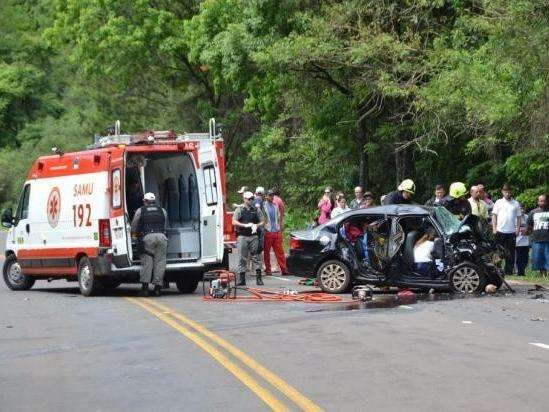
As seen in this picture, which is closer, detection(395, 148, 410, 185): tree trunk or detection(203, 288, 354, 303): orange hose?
detection(203, 288, 354, 303): orange hose

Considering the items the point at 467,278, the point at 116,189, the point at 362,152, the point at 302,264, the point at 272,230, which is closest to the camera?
the point at 467,278

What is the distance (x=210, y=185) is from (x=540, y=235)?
244 inches

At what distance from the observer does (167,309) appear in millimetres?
17047

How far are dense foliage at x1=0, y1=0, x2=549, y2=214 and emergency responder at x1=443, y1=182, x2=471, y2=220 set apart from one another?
2.22 meters

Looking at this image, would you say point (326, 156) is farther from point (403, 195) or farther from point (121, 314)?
point (121, 314)

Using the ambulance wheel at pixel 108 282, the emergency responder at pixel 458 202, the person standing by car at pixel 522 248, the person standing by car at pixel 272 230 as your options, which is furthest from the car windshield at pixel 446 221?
the person standing by car at pixel 272 230

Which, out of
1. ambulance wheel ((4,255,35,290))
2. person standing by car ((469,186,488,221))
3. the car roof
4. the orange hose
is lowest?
the orange hose

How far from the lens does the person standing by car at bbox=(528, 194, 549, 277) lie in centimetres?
2159

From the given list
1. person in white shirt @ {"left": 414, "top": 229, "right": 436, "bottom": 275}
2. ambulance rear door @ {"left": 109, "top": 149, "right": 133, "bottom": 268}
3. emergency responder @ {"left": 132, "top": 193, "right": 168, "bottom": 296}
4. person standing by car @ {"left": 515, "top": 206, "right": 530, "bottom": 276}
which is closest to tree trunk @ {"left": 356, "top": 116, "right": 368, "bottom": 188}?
person standing by car @ {"left": 515, "top": 206, "right": 530, "bottom": 276}

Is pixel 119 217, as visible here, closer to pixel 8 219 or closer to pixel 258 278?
pixel 258 278

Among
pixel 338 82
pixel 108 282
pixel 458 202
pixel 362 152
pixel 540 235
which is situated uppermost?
pixel 338 82

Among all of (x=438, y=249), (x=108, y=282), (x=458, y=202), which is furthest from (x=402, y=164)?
(x=438, y=249)

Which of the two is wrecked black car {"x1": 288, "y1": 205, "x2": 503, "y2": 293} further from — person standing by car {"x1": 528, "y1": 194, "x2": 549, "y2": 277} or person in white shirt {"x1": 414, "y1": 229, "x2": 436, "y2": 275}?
person standing by car {"x1": 528, "y1": 194, "x2": 549, "y2": 277}

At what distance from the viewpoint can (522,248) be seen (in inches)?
892
